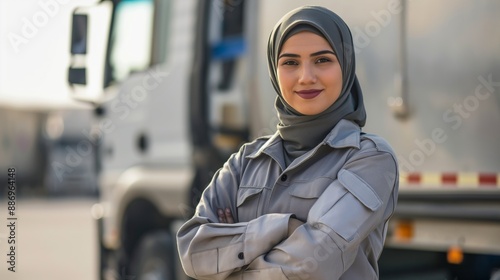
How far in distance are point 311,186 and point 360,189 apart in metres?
0.13

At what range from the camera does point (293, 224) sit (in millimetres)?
2494

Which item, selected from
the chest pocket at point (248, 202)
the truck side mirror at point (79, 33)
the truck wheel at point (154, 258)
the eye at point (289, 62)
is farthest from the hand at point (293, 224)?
the truck wheel at point (154, 258)

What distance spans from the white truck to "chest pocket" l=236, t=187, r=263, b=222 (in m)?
1.94

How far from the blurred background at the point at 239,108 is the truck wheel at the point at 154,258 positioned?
0.01 m

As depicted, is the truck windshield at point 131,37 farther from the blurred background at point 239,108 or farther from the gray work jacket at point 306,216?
the gray work jacket at point 306,216

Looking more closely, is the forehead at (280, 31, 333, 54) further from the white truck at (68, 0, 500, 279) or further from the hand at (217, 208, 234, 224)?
the white truck at (68, 0, 500, 279)

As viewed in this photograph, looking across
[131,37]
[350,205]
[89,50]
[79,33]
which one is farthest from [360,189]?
[131,37]

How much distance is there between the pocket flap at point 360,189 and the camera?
2.45 meters

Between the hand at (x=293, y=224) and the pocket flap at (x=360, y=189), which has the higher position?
the pocket flap at (x=360, y=189)

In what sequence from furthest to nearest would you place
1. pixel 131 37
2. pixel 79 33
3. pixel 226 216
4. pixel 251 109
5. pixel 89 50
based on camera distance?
pixel 131 37
pixel 89 50
pixel 79 33
pixel 251 109
pixel 226 216

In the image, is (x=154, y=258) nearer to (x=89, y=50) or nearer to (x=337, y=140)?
(x=89, y=50)

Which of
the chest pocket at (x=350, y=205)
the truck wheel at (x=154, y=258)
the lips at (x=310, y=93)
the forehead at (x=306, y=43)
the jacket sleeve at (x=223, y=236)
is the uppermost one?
the forehead at (x=306, y=43)

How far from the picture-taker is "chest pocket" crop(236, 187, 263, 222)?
258 centimetres

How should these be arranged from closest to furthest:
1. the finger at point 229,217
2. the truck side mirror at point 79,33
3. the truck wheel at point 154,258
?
the finger at point 229,217, the truck side mirror at point 79,33, the truck wheel at point 154,258
